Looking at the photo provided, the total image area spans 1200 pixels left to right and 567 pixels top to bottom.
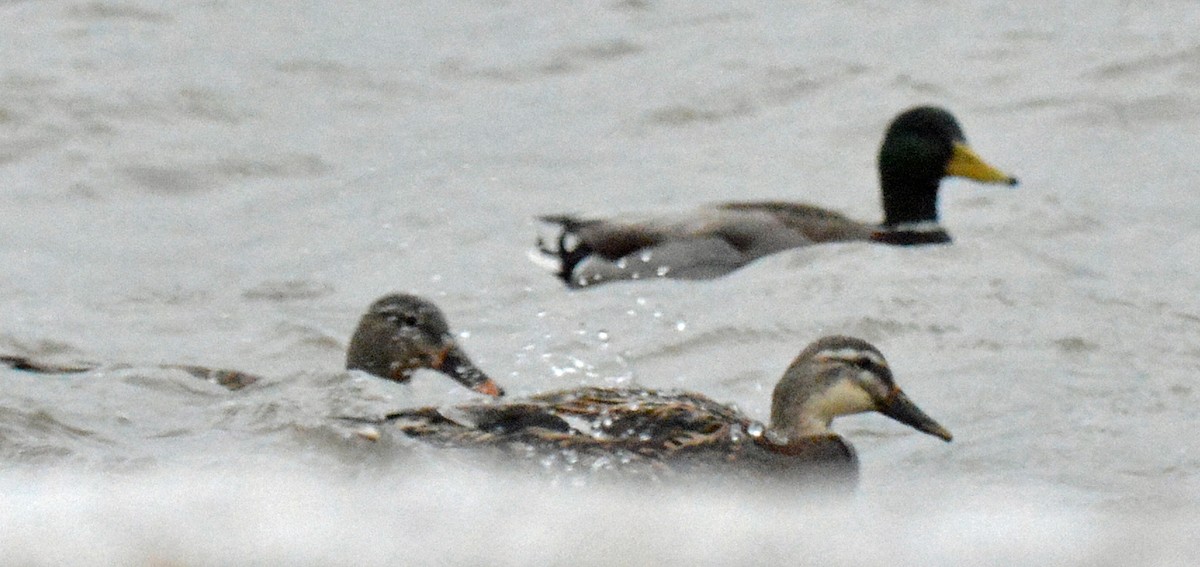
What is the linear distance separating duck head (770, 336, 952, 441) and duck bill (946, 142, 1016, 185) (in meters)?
5.42

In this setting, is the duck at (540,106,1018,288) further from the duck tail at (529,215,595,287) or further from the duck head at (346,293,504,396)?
the duck head at (346,293,504,396)

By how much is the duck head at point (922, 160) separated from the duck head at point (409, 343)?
491 cm

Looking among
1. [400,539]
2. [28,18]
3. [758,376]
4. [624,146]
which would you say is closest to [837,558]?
[400,539]

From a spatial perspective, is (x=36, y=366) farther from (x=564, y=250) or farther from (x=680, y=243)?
(x=680, y=243)

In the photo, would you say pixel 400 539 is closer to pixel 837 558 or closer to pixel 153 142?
pixel 837 558

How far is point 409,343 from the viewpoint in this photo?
8664 mm

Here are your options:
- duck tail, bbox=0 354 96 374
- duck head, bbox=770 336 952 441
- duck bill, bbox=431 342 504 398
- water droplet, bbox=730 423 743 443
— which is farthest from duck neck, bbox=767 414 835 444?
duck tail, bbox=0 354 96 374

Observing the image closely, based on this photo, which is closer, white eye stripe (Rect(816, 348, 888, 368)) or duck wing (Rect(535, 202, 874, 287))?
white eye stripe (Rect(816, 348, 888, 368))

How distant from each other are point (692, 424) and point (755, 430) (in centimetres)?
25

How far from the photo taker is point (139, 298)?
11.1 m

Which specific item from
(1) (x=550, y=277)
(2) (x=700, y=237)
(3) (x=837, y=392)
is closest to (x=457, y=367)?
(3) (x=837, y=392)

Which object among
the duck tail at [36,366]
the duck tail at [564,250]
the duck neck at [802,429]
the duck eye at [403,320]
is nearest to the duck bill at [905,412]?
the duck neck at [802,429]

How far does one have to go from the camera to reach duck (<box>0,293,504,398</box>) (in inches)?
340

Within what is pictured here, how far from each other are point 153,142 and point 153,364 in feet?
16.9
